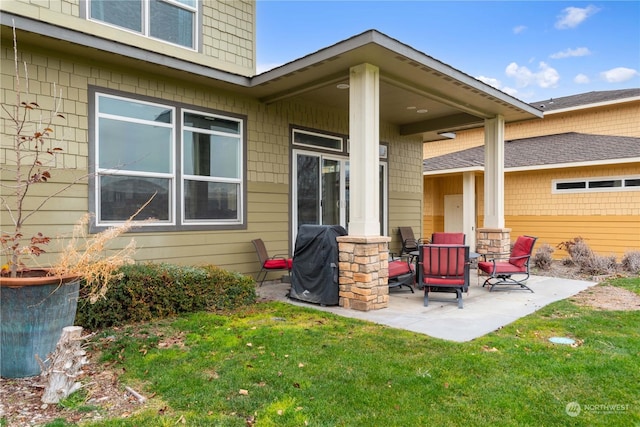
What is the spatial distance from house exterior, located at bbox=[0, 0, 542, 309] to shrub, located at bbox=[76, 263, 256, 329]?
3.93 feet

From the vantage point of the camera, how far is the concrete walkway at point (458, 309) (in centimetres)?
465

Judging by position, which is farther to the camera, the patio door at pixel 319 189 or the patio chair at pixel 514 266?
the patio door at pixel 319 189

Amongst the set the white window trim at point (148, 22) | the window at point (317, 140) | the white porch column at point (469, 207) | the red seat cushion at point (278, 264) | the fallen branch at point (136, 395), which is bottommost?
the fallen branch at point (136, 395)

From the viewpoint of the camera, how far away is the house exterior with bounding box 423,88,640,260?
1116 cm

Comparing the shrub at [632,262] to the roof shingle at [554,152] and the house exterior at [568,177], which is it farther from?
the roof shingle at [554,152]

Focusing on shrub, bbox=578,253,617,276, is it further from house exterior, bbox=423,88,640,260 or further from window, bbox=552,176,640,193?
window, bbox=552,176,640,193

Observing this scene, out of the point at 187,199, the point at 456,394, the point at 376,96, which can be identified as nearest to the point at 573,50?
the point at 376,96

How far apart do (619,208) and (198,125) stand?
10954 millimetres

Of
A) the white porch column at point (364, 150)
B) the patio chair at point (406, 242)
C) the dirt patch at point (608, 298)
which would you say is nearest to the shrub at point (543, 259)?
the dirt patch at point (608, 298)

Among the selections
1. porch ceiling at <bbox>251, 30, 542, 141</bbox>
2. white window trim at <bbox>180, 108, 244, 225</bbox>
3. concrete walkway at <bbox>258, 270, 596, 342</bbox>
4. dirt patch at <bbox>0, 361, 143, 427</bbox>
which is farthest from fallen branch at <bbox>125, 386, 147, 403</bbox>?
porch ceiling at <bbox>251, 30, 542, 141</bbox>

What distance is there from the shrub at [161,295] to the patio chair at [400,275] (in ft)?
7.15

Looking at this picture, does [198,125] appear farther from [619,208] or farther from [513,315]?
[619,208]

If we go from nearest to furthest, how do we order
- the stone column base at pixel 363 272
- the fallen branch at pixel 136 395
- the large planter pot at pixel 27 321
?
the fallen branch at pixel 136 395
the large planter pot at pixel 27 321
the stone column base at pixel 363 272

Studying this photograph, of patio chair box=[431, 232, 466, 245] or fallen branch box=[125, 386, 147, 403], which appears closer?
fallen branch box=[125, 386, 147, 403]
